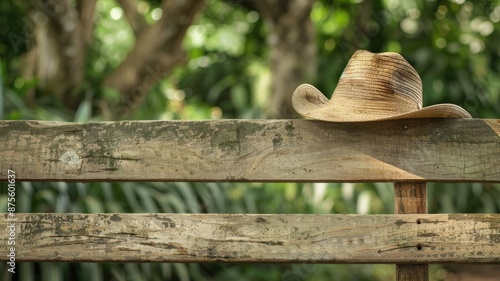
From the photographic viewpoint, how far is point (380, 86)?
2230 mm

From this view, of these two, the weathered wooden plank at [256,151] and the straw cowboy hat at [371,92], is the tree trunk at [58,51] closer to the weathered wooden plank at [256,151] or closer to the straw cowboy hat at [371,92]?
the weathered wooden plank at [256,151]

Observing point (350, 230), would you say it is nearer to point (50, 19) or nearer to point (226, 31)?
point (50, 19)

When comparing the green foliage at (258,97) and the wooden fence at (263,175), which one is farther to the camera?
the green foliage at (258,97)

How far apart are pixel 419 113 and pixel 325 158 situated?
28 centimetres

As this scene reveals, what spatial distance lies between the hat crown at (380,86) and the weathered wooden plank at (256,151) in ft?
0.29

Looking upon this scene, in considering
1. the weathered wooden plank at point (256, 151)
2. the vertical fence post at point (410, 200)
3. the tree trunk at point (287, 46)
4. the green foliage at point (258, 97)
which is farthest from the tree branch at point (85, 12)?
the vertical fence post at point (410, 200)

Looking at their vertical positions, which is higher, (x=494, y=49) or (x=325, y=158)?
(x=494, y=49)

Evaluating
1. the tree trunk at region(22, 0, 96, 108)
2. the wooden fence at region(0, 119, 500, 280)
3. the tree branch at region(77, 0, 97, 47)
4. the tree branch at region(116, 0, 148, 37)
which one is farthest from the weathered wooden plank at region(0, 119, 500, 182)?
the tree branch at region(116, 0, 148, 37)

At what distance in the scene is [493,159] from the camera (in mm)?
2129

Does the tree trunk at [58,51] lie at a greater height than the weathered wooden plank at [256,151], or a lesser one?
greater

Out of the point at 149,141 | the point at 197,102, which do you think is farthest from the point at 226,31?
the point at 149,141

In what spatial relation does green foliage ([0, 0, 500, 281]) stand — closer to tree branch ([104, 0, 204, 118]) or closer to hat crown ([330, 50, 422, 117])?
tree branch ([104, 0, 204, 118])

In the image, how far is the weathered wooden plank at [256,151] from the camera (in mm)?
2117

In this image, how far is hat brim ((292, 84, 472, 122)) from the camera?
6.81ft
